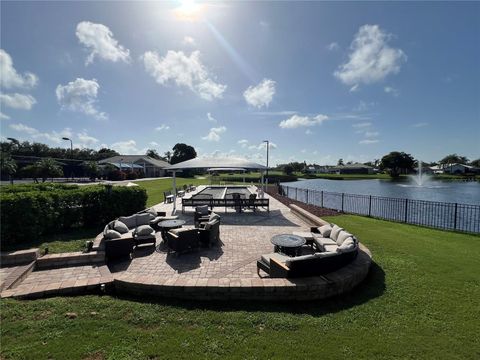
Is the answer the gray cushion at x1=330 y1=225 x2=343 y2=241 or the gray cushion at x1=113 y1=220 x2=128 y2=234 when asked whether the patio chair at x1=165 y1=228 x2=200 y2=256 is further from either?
the gray cushion at x1=330 y1=225 x2=343 y2=241

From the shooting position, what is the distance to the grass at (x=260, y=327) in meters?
3.03

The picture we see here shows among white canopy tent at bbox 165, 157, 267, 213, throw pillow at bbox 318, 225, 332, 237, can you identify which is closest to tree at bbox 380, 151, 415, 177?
white canopy tent at bbox 165, 157, 267, 213

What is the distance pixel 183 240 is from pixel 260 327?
3.37 meters

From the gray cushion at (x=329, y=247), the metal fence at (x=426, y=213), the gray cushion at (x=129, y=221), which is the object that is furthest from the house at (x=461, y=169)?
the gray cushion at (x=129, y=221)

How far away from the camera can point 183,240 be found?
6.36m

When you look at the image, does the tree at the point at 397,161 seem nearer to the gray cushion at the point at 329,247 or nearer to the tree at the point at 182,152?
the tree at the point at 182,152

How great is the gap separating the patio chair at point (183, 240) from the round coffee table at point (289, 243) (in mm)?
2106

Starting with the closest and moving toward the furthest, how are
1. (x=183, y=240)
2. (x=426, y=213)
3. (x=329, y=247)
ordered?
1. (x=329, y=247)
2. (x=183, y=240)
3. (x=426, y=213)

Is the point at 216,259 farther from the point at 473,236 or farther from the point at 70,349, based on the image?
the point at 473,236

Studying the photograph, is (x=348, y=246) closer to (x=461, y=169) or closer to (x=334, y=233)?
(x=334, y=233)

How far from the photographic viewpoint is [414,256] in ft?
21.1

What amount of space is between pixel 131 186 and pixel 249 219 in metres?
5.47

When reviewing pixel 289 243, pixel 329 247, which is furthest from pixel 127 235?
pixel 329 247

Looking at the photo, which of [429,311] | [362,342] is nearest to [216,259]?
[362,342]
